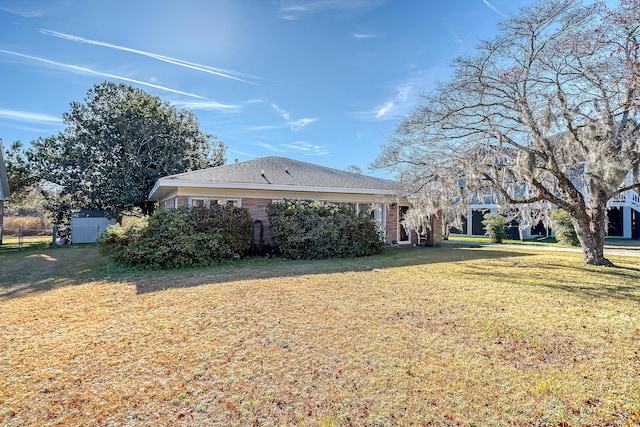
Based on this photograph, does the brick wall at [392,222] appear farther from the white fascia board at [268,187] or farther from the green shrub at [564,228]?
the green shrub at [564,228]

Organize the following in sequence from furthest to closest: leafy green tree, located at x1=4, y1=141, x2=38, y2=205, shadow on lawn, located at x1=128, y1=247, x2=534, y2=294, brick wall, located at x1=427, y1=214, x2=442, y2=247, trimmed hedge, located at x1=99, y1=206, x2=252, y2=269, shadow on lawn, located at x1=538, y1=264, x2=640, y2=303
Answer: leafy green tree, located at x1=4, y1=141, x2=38, y2=205
brick wall, located at x1=427, y1=214, x2=442, y2=247
trimmed hedge, located at x1=99, y1=206, x2=252, y2=269
shadow on lawn, located at x1=128, y1=247, x2=534, y2=294
shadow on lawn, located at x1=538, y1=264, x2=640, y2=303

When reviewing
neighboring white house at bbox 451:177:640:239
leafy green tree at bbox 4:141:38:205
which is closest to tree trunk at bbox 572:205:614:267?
neighboring white house at bbox 451:177:640:239

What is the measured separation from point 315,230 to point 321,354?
725 centimetres

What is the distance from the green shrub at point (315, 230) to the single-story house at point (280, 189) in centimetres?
141

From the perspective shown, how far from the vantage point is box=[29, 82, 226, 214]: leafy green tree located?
62.3 ft

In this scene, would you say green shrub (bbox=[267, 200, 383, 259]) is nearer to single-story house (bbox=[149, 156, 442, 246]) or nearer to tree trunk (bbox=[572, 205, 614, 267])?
single-story house (bbox=[149, 156, 442, 246])

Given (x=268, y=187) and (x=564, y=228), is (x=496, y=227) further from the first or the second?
(x=268, y=187)

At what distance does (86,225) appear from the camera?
18.1 m

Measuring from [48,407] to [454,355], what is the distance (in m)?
3.66

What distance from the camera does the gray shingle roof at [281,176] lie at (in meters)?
11.9

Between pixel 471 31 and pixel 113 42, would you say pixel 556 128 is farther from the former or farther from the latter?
pixel 113 42

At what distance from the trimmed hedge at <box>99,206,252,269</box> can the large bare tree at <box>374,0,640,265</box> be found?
6.12 meters

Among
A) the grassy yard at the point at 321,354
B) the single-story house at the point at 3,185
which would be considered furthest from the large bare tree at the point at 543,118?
the single-story house at the point at 3,185

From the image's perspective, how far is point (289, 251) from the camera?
424 inches
